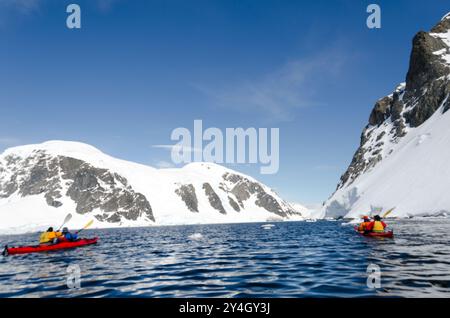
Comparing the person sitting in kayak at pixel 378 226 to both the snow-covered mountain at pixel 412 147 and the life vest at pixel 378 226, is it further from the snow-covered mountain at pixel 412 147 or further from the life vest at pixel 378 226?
the snow-covered mountain at pixel 412 147

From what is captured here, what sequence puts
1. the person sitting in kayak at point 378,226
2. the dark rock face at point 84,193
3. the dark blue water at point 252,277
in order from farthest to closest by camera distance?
1. the dark rock face at point 84,193
2. the person sitting in kayak at point 378,226
3. the dark blue water at point 252,277

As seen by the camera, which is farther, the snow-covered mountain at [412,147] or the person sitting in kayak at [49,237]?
the snow-covered mountain at [412,147]

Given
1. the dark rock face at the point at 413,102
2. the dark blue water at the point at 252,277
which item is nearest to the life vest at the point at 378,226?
the dark blue water at the point at 252,277

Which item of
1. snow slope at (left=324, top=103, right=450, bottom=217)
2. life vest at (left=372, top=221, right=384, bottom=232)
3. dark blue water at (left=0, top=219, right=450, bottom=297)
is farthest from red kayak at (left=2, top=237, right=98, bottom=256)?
snow slope at (left=324, top=103, right=450, bottom=217)

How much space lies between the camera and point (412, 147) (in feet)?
355

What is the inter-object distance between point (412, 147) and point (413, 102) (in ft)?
121

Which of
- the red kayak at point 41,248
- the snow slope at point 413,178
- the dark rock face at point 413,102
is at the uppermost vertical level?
the dark rock face at point 413,102

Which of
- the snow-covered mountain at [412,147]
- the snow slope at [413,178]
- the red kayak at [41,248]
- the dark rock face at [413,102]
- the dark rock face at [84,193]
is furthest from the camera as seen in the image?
the dark rock face at [84,193]

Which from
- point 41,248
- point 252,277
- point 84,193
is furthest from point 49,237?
point 84,193

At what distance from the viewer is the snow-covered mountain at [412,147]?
84688 mm

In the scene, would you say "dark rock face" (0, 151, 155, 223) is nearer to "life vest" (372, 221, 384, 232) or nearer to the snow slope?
the snow slope
